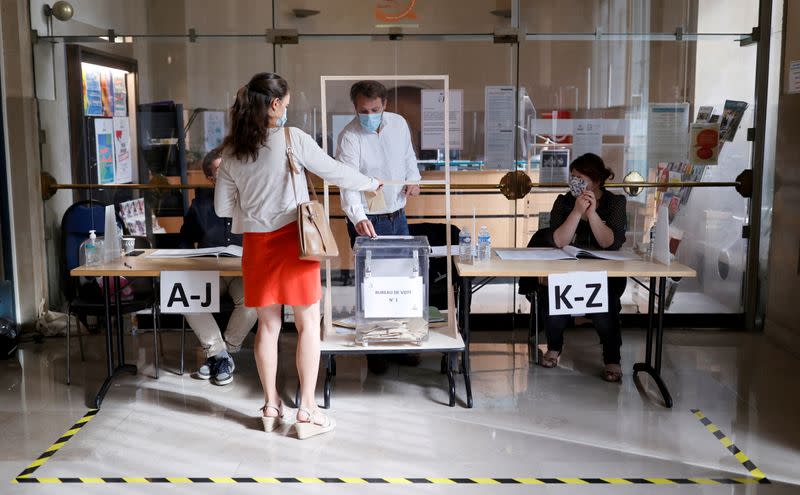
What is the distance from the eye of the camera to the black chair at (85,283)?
15.6 ft

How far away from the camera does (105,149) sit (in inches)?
226

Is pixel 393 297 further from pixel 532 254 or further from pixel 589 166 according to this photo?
pixel 589 166

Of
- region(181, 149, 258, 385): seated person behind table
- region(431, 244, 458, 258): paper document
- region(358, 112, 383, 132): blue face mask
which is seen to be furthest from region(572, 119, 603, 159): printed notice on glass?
region(181, 149, 258, 385): seated person behind table

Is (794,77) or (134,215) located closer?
(794,77)

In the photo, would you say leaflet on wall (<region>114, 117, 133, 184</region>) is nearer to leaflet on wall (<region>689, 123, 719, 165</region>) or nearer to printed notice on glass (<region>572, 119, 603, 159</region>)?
printed notice on glass (<region>572, 119, 603, 159</region>)

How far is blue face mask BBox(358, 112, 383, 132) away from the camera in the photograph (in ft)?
15.2

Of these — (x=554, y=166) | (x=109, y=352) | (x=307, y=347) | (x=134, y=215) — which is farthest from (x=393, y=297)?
(x=134, y=215)

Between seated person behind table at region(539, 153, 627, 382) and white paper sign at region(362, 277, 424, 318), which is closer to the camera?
white paper sign at region(362, 277, 424, 318)

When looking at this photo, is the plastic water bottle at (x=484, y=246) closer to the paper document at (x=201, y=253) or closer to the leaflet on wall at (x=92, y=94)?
the paper document at (x=201, y=253)

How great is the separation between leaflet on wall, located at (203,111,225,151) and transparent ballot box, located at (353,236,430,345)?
1866 millimetres

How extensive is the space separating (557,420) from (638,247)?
1.30 metres

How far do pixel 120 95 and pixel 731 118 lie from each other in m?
4.11

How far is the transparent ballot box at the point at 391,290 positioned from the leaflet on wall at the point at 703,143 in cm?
242

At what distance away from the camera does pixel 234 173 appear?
378 centimetres
